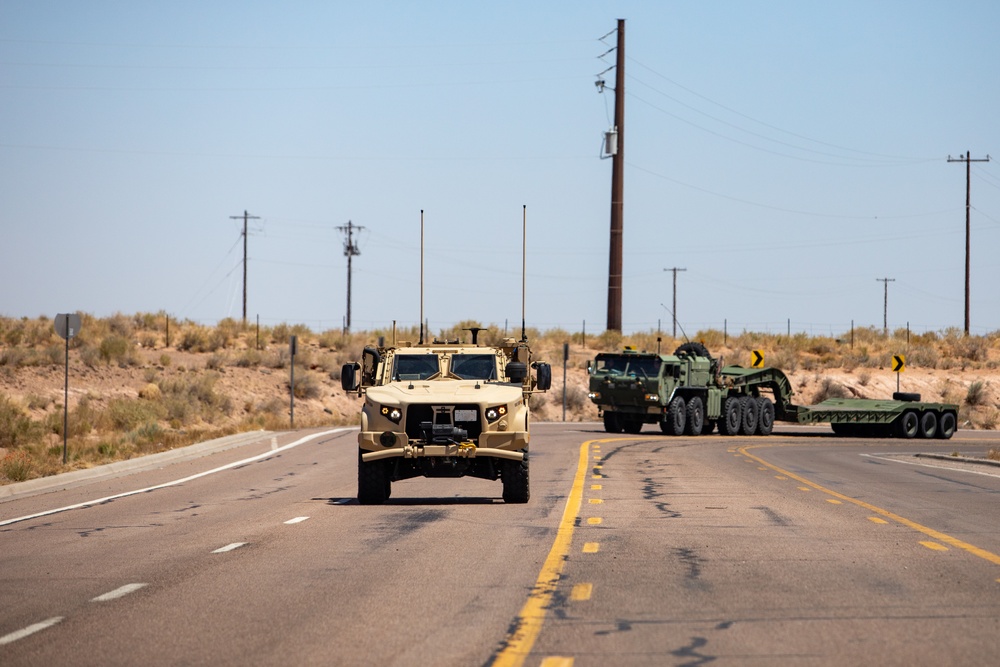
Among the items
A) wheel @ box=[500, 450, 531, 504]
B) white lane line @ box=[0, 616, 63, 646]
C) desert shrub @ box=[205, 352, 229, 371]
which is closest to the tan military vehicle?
wheel @ box=[500, 450, 531, 504]

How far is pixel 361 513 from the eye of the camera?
16.5 metres

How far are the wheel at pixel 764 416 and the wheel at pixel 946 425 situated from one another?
5686 millimetres

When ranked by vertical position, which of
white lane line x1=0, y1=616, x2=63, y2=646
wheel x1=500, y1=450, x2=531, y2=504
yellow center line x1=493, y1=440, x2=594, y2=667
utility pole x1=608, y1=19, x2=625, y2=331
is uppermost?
utility pole x1=608, y1=19, x2=625, y2=331

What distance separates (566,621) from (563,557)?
326 cm

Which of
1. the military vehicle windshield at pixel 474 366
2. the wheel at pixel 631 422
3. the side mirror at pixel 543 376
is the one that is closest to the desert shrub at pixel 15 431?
the wheel at pixel 631 422

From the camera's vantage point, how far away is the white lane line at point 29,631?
831 centimetres

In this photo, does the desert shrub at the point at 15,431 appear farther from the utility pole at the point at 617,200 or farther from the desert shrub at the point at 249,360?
the utility pole at the point at 617,200

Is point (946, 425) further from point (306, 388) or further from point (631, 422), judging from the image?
point (306, 388)

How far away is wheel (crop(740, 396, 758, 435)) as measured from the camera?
1752 inches

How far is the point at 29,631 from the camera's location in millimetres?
8578

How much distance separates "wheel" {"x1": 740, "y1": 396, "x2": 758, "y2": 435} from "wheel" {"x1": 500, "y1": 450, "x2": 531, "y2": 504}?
27.8m

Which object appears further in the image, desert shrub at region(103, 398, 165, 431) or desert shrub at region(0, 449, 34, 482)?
desert shrub at region(103, 398, 165, 431)

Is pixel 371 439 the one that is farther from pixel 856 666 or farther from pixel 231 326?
pixel 231 326

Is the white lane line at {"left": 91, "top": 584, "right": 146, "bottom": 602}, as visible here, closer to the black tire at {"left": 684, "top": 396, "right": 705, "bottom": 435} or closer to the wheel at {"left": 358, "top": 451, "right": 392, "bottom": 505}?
the wheel at {"left": 358, "top": 451, "right": 392, "bottom": 505}
